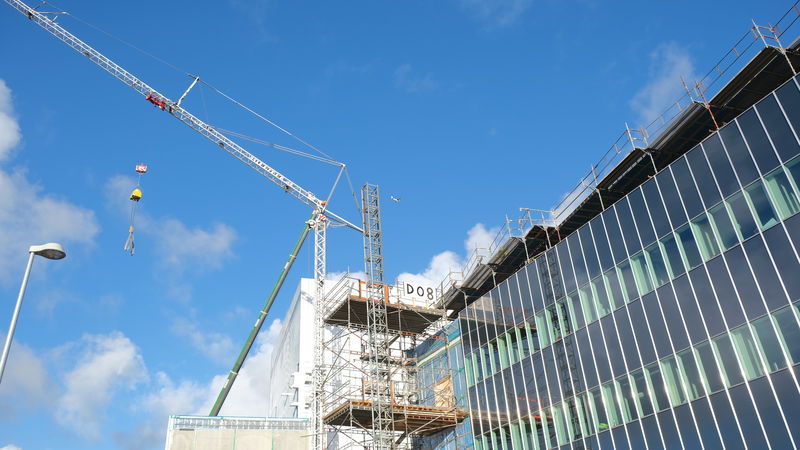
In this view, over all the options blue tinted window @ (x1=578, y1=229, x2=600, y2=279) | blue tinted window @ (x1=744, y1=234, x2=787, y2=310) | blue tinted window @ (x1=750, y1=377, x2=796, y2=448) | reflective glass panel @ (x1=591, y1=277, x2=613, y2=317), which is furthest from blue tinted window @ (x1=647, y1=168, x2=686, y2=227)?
blue tinted window @ (x1=750, y1=377, x2=796, y2=448)

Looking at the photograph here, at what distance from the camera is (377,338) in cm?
5491

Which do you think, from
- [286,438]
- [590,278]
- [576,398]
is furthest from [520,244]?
[286,438]

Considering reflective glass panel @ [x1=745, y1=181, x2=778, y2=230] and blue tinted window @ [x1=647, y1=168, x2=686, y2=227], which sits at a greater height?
blue tinted window @ [x1=647, y1=168, x2=686, y2=227]

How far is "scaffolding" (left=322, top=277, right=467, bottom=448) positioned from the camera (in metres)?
48.5

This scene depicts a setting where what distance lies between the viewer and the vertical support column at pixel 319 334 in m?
59.3

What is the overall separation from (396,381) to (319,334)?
1509 centimetres

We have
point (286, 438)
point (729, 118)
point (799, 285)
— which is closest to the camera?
point (799, 285)

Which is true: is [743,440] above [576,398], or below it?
below

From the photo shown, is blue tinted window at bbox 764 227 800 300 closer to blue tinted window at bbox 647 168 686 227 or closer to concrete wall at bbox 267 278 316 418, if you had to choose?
blue tinted window at bbox 647 168 686 227

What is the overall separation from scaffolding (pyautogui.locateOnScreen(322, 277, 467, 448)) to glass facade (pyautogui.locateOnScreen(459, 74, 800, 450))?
8112 mm

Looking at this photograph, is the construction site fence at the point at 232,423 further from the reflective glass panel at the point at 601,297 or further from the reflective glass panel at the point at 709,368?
the reflective glass panel at the point at 709,368

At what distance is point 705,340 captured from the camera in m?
29.4

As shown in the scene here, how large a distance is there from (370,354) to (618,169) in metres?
26.4

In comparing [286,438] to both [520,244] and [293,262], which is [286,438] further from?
[293,262]
